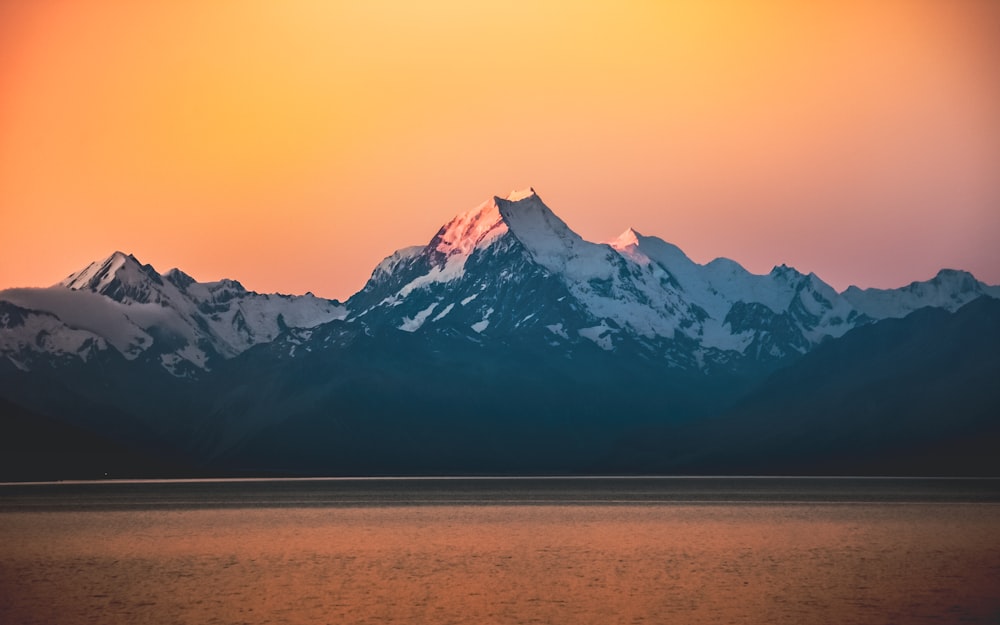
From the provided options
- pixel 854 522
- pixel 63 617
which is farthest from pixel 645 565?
pixel 854 522

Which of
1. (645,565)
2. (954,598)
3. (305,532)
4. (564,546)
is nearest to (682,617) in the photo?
(954,598)

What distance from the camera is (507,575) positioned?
11450 centimetres

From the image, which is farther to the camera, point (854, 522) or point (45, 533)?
point (854, 522)

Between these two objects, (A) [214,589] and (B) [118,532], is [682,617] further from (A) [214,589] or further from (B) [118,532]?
(B) [118,532]

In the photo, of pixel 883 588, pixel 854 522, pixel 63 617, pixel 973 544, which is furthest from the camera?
pixel 854 522

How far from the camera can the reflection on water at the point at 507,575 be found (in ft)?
294

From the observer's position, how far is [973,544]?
475ft

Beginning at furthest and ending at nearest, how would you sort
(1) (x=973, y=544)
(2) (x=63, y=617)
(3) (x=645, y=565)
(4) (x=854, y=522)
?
(4) (x=854, y=522)
(1) (x=973, y=544)
(3) (x=645, y=565)
(2) (x=63, y=617)

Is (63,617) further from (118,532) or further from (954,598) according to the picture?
(118,532)

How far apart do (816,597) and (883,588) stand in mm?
7599

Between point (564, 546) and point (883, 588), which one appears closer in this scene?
point (883, 588)

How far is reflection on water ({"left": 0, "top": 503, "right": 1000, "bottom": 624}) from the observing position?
294ft

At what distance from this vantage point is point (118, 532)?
582 feet

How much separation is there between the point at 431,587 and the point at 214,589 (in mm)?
15476
